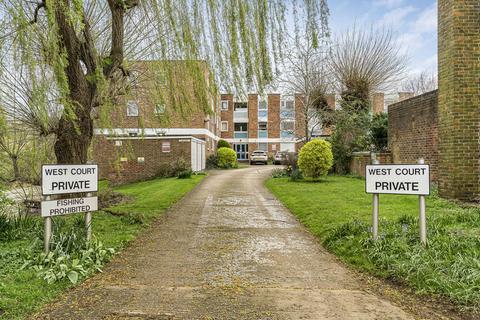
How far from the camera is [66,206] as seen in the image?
5750 mm

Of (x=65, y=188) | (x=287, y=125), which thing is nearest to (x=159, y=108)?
(x=65, y=188)

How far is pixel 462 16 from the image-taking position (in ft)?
31.6

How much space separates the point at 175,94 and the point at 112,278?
4.45 meters

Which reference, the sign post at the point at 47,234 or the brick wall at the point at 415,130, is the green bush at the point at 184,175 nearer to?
the brick wall at the point at 415,130

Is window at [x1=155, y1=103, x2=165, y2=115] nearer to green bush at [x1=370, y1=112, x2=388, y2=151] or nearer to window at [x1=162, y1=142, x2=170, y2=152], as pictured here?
green bush at [x1=370, y1=112, x2=388, y2=151]

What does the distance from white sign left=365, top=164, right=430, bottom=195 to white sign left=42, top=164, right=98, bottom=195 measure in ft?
13.8

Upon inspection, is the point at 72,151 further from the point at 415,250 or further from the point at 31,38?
the point at 415,250

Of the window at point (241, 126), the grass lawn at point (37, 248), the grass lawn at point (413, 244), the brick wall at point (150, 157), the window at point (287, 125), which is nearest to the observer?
the grass lawn at point (37, 248)

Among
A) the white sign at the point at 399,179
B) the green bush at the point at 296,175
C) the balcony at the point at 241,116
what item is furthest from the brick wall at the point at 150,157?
the balcony at the point at 241,116

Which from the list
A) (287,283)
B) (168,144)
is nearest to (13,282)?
(287,283)

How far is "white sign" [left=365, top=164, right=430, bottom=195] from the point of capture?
5.55 meters

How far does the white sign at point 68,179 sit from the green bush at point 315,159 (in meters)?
12.7

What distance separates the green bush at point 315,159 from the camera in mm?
17656

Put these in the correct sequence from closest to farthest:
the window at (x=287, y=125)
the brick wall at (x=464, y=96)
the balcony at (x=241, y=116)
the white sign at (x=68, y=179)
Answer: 1. the white sign at (x=68, y=179)
2. the brick wall at (x=464, y=96)
3. the window at (x=287, y=125)
4. the balcony at (x=241, y=116)
